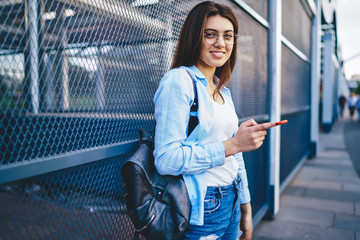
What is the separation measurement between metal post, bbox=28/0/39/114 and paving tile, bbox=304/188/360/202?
4899mm

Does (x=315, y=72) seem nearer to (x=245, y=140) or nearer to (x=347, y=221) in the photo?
(x=347, y=221)

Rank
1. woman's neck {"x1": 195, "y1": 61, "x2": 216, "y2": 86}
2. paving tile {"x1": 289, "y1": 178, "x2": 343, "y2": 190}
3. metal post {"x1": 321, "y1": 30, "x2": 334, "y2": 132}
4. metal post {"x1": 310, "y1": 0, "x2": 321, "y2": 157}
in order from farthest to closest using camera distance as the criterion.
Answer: metal post {"x1": 321, "y1": 30, "x2": 334, "y2": 132}
metal post {"x1": 310, "y1": 0, "x2": 321, "y2": 157}
paving tile {"x1": 289, "y1": 178, "x2": 343, "y2": 190}
woman's neck {"x1": 195, "y1": 61, "x2": 216, "y2": 86}

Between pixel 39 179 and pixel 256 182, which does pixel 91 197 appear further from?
pixel 256 182

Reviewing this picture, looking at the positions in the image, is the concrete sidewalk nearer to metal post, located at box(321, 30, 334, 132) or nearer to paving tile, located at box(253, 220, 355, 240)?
paving tile, located at box(253, 220, 355, 240)

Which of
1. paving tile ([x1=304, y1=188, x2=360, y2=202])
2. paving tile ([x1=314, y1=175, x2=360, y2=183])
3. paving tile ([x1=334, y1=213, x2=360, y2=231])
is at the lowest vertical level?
paving tile ([x1=314, y1=175, x2=360, y2=183])

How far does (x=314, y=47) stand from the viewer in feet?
25.7

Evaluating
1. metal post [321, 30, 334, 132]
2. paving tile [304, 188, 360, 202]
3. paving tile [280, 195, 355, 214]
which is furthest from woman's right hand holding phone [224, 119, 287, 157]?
metal post [321, 30, 334, 132]

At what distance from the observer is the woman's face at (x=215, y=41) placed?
148 centimetres

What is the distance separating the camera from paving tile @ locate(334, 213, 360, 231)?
12.2 ft

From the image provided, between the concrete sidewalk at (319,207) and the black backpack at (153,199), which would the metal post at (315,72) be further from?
the black backpack at (153,199)

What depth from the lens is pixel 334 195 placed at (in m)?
4.97

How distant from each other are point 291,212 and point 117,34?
384 cm

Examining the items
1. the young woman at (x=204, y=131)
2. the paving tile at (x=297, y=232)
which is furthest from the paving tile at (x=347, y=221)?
the young woman at (x=204, y=131)

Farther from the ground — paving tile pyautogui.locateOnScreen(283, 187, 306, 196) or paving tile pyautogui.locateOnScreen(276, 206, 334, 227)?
paving tile pyautogui.locateOnScreen(276, 206, 334, 227)
